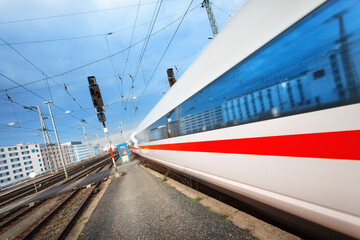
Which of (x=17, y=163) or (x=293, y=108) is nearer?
(x=293, y=108)

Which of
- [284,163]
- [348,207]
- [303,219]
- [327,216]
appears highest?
[284,163]

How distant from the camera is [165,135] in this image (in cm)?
512

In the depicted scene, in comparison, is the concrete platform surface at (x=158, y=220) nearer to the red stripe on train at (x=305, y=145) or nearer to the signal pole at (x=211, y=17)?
the red stripe on train at (x=305, y=145)

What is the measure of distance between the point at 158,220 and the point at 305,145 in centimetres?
307

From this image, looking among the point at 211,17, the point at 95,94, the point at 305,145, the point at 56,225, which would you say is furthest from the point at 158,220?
the point at 211,17

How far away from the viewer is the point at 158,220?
10.7 feet

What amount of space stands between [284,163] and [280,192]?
315 mm

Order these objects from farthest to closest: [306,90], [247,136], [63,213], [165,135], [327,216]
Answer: [63,213] < [165,135] < [247,136] < [306,90] < [327,216]

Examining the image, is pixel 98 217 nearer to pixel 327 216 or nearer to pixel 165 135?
pixel 165 135

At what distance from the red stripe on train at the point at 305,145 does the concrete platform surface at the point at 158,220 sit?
1346 mm

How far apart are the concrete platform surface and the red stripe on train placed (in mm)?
1346

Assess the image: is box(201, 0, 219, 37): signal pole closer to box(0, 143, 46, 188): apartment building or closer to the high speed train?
the high speed train

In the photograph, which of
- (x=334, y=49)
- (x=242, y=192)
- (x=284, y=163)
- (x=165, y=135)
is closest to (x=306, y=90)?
(x=334, y=49)

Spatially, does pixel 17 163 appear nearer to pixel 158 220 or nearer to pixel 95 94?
pixel 95 94
